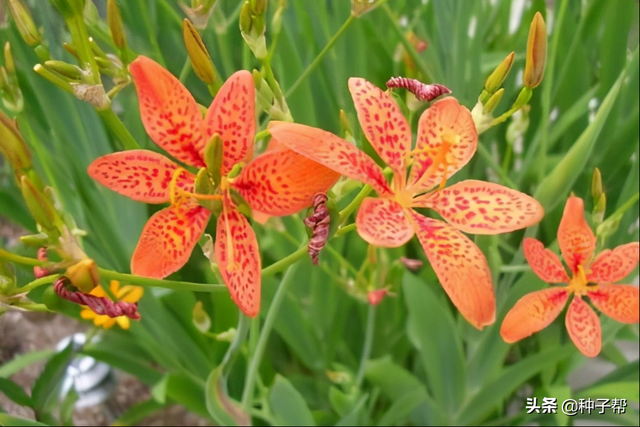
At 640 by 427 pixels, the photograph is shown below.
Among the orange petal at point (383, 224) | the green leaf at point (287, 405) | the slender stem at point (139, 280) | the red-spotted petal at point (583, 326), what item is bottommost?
the green leaf at point (287, 405)

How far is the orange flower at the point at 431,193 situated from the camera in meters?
0.17

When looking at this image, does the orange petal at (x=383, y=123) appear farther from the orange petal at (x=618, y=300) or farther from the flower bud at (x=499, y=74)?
the orange petal at (x=618, y=300)

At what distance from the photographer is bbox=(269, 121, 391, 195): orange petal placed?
16 cm

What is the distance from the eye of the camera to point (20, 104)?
10.5 inches

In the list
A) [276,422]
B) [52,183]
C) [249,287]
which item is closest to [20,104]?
[52,183]

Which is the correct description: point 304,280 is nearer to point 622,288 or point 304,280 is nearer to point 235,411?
point 235,411

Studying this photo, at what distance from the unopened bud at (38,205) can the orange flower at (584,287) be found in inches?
8.1

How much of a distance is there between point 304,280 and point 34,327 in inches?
9.2

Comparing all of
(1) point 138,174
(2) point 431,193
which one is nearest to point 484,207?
(2) point 431,193

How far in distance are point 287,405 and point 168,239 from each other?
0.22 m

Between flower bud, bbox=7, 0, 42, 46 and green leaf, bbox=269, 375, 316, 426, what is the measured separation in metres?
0.24

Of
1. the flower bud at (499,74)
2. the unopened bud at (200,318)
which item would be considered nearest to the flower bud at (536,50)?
the flower bud at (499,74)

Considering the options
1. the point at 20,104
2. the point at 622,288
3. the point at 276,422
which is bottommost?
the point at 276,422

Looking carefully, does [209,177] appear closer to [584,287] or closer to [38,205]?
[38,205]
